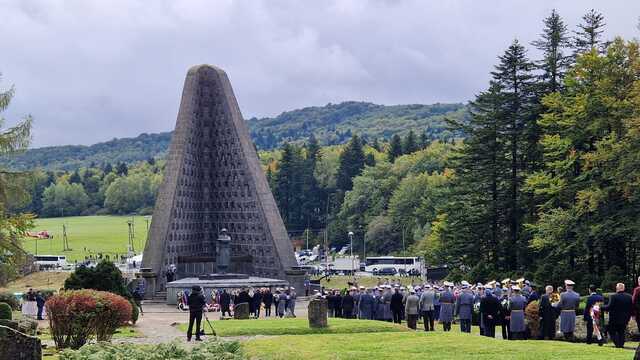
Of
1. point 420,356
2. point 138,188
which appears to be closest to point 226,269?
point 420,356

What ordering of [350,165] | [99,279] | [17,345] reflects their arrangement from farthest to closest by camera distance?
[350,165] < [99,279] < [17,345]

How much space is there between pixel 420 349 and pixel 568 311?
17.2 ft

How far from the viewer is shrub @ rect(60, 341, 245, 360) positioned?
1523cm

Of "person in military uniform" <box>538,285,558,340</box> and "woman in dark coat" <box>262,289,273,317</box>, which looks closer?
"person in military uniform" <box>538,285,558,340</box>

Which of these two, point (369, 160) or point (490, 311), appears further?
point (369, 160)

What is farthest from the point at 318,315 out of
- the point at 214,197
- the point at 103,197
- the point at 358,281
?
the point at 103,197

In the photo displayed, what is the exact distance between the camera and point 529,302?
80.3ft

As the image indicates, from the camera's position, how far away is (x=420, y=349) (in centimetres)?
1931

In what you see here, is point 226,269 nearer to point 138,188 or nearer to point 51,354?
point 51,354

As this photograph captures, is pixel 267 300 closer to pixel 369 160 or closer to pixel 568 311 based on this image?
pixel 568 311

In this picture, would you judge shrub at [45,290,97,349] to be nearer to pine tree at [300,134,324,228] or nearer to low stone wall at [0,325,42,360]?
low stone wall at [0,325,42,360]

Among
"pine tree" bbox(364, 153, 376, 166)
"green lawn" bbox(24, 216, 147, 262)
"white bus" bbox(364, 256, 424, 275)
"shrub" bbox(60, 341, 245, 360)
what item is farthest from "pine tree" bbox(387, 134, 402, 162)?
"shrub" bbox(60, 341, 245, 360)

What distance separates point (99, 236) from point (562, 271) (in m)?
110

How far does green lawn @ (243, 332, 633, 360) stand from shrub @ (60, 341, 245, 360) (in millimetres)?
2259
